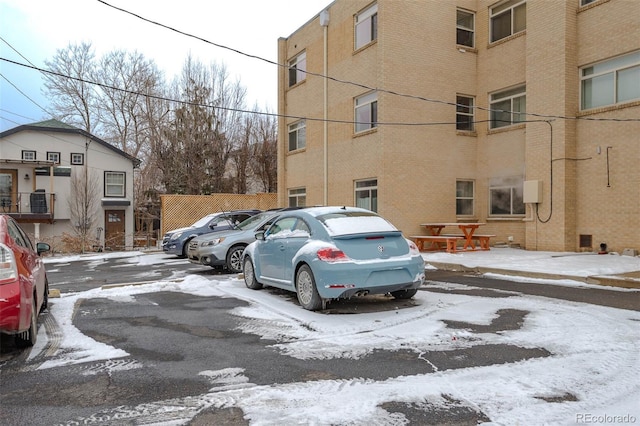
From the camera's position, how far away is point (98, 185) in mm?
28641

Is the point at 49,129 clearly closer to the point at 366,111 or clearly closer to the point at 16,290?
the point at 366,111

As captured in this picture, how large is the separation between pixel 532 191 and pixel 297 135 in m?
11.3

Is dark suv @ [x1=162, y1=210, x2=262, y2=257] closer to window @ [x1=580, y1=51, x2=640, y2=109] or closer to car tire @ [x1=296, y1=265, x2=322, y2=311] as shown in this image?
car tire @ [x1=296, y1=265, x2=322, y2=311]

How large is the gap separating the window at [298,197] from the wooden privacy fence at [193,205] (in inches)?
97.6

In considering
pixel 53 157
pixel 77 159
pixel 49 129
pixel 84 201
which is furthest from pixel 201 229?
pixel 49 129

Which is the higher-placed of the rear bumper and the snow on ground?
the rear bumper

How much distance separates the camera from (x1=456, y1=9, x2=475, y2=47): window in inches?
710

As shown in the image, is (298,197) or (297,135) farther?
(297,135)

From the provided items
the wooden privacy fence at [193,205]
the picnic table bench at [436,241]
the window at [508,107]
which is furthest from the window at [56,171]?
the window at [508,107]

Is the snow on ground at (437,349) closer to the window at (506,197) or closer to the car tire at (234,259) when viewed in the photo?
the car tire at (234,259)

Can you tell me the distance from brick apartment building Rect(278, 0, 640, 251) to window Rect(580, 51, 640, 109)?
34mm

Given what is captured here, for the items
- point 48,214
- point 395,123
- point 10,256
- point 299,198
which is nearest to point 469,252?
point 395,123

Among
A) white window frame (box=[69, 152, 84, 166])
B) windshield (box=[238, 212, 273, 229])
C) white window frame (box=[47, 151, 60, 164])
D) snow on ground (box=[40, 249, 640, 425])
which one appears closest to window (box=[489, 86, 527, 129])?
windshield (box=[238, 212, 273, 229])

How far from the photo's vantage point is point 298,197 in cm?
2258
